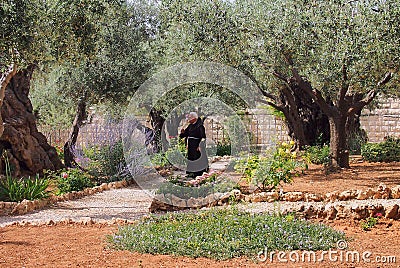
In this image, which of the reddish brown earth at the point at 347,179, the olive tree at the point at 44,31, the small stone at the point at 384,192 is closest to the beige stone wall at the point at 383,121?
the reddish brown earth at the point at 347,179

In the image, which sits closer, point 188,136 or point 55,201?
point 55,201

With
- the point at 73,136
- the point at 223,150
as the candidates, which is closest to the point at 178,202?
the point at 73,136

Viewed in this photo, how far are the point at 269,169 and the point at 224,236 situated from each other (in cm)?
347

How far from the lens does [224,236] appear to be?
5.70 meters

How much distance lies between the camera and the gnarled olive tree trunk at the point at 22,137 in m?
12.4

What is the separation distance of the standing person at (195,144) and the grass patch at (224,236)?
4184 mm

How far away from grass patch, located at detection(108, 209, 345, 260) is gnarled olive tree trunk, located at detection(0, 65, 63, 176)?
674 cm

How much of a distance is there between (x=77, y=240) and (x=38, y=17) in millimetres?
3812


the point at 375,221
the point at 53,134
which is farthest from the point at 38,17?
the point at 53,134

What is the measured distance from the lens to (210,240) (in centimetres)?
562

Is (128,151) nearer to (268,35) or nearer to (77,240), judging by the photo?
(268,35)

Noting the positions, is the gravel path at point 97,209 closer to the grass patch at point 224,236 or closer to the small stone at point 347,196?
the grass patch at point 224,236

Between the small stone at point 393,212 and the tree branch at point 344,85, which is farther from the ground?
the tree branch at point 344,85

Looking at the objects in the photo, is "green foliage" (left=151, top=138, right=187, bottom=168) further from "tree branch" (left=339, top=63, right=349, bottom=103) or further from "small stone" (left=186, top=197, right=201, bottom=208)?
"small stone" (left=186, top=197, right=201, bottom=208)
